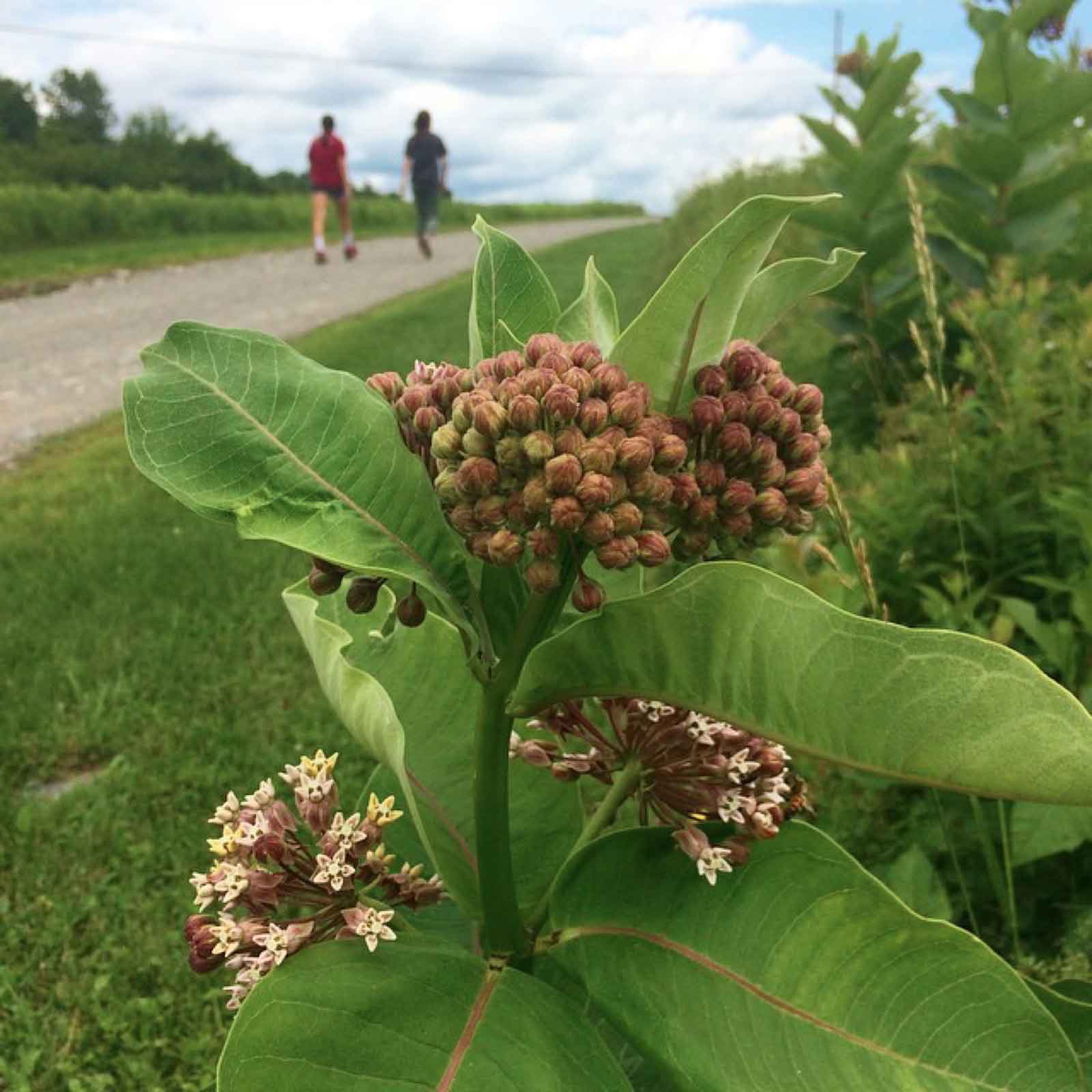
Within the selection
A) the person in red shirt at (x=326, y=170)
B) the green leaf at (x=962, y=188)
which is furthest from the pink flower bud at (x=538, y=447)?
the person in red shirt at (x=326, y=170)

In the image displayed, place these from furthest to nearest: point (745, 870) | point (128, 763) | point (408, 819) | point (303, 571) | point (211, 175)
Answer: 1. point (211, 175)
2. point (303, 571)
3. point (128, 763)
4. point (408, 819)
5. point (745, 870)

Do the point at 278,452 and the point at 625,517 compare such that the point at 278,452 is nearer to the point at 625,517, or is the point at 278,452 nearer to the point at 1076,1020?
the point at 625,517

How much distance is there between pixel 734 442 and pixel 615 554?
14cm

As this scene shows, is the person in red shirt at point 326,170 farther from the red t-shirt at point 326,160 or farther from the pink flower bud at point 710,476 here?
the pink flower bud at point 710,476

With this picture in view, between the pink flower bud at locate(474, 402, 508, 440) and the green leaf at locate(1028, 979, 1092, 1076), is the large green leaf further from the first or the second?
the green leaf at locate(1028, 979, 1092, 1076)

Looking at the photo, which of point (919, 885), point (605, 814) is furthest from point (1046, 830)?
point (605, 814)

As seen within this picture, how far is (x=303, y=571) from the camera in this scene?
4.73 metres

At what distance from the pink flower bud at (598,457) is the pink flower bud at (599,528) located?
35 mm

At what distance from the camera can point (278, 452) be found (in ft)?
3.26

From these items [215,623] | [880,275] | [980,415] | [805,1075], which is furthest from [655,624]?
[880,275]

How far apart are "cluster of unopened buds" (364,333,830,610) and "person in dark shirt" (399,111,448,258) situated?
676 inches

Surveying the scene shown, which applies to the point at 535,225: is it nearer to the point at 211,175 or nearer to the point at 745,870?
the point at 211,175

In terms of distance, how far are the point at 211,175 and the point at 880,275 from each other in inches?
1137

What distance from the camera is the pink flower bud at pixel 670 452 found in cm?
91
